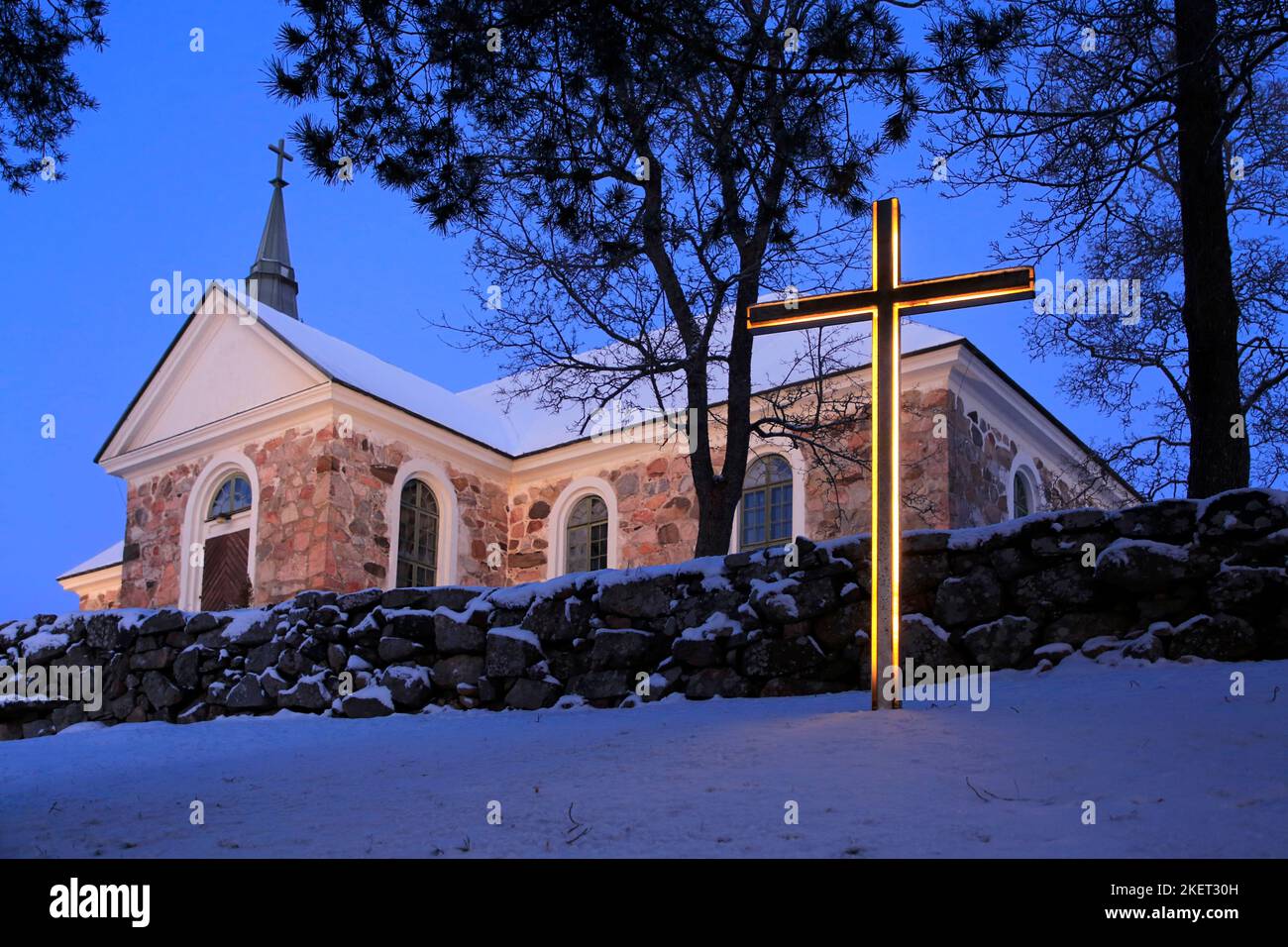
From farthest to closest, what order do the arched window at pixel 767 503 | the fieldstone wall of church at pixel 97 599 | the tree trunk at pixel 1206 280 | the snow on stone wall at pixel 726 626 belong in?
the fieldstone wall of church at pixel 97 599, the arched window at pixel 767 503, the tree trunk at pixel 1206 280, the snow on stone wall at pixel 726 626

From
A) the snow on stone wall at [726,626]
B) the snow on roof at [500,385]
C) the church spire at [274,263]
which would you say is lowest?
the snow on stone wall at [726,626]

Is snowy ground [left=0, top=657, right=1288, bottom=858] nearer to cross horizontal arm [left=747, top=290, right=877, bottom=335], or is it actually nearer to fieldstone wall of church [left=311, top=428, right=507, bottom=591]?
cross horizontal arm [left=747, top=290, right=877, bottom=335]

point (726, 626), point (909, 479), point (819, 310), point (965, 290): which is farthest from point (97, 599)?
point (965, 290)

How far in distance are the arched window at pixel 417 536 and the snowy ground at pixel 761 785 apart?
832 centimetres

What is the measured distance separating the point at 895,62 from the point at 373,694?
5.75m

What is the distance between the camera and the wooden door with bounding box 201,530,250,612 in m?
15.9

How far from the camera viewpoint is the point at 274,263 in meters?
31.1

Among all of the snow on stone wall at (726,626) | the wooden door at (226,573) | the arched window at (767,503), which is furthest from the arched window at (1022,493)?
the wooden door at (226,573)

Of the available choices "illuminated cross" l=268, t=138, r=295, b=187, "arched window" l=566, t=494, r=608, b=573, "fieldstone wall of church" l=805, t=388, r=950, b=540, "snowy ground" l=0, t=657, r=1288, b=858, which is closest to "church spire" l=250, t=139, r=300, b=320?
"illuminated cross" l=268, t=138, r=295, b=187

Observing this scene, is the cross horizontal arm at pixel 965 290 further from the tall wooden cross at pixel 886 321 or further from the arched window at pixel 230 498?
the arched window at pixel 230 498

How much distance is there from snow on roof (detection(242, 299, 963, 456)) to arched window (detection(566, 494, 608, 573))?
978 millimetres

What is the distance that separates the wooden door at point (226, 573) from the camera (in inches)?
627
